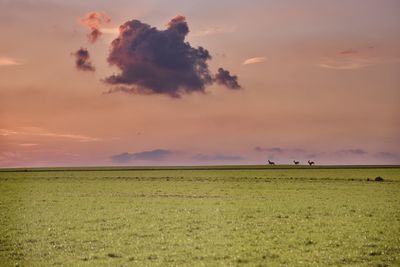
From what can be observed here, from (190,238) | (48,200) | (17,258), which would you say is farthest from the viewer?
(48,200)

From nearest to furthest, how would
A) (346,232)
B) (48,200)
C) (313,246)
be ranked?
(313,246) → (346,232) → (48,200)

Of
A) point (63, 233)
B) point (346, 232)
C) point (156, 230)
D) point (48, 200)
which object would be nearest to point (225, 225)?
point (156, 230)

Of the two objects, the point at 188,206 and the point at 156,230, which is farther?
the point at 188,206

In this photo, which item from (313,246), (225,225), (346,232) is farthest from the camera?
(225,225)

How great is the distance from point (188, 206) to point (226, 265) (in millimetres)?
20630

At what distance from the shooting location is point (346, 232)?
86.4 feet

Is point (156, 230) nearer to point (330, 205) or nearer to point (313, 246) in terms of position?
point (313, 246)

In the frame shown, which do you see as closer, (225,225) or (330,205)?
(225,225)

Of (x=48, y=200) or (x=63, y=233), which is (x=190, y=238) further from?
(x=48, y=200)

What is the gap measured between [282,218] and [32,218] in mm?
17134

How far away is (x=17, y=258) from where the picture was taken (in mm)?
20703

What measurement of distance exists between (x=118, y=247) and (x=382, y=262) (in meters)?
11.8

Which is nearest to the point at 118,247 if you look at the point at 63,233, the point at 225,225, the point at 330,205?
the point at 63,233

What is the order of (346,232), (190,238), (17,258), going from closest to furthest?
(17,258) → (190,238) → (346,232)
